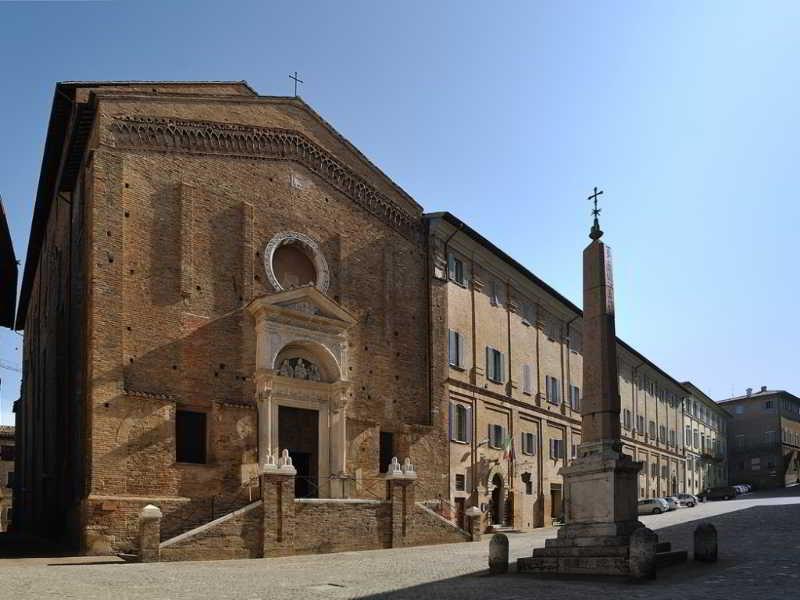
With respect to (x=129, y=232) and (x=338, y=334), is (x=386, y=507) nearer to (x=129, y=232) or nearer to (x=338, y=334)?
(x=338, y=334)

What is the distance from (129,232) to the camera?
73.2 feet

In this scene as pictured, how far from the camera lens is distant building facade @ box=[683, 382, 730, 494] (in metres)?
71.0

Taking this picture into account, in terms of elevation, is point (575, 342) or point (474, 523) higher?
Answer: point (575, 342)

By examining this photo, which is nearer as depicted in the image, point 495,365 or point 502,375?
point 495,365

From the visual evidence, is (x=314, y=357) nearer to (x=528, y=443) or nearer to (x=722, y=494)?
(x=528, y=443)

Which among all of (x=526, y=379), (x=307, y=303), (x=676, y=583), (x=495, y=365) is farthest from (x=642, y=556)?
(x=526, y=379)

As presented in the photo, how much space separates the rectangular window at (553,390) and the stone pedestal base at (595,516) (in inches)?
1038

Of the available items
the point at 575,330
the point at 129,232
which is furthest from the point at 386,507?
the point at 575,330

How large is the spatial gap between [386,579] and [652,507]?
3081 cm

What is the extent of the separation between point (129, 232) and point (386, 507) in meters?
10.6

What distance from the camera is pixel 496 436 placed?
35281 mm

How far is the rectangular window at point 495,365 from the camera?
35156 mm

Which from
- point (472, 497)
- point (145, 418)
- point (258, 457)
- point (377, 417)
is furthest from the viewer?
point (472, 497)

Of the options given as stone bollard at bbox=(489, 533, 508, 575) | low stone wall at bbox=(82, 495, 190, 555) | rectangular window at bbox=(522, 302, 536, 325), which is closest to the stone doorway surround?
low stone wall at bbox=(82, 495, 190, 555)
